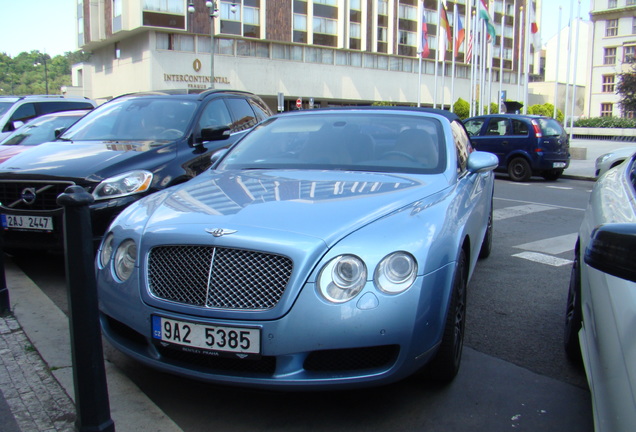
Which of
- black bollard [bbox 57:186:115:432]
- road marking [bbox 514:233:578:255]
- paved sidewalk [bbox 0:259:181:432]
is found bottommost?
road marking [bbox 514:233:578:255]

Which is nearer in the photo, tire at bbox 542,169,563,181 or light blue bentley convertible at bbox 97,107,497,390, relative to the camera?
light blue bentley convertible at bbox 97,107,497,390

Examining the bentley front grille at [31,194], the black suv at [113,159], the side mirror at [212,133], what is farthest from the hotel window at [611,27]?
the bentley front grille at [31,194]

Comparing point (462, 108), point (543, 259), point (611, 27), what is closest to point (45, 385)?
point (543, 259)

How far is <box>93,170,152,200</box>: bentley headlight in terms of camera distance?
508 centimetres

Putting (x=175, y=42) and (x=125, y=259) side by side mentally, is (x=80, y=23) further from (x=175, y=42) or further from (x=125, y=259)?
(x=125, y=259)

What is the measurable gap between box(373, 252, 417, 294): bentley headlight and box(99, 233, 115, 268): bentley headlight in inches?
57.7

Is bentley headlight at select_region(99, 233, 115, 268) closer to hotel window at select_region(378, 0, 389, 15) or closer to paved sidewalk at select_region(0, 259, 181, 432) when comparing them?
paved sidewalk at select_region(0, 259, 181, 432)

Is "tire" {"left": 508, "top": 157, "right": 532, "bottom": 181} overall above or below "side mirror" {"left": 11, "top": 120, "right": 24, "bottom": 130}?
below

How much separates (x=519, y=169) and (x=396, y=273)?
1373cm

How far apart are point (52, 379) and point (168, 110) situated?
400cm

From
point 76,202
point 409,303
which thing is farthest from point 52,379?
point 409,303

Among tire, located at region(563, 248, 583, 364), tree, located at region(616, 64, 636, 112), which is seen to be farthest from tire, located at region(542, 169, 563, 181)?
tree, located at region(616, 64, 636, 112)

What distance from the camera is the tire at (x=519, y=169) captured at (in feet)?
50.5

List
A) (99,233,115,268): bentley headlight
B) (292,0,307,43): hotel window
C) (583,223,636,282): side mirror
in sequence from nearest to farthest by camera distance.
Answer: (583,223,636,282): side mirror < (99,233,115,268): bentley headlight < (292,0,307,43): hotel window
